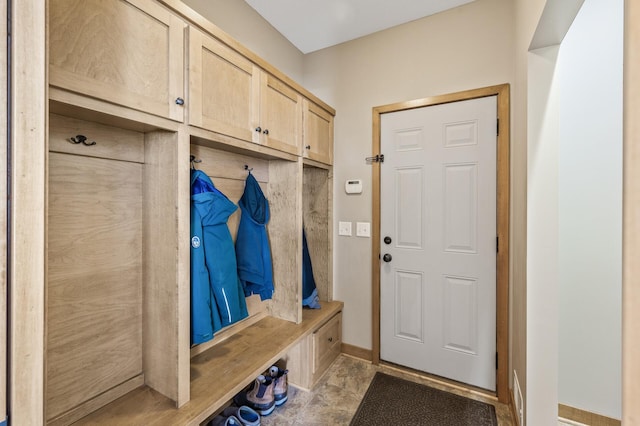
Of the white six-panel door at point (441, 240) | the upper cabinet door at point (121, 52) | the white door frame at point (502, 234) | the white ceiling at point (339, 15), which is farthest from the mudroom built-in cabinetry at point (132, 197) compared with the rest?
the white door frame at point (502, 234)

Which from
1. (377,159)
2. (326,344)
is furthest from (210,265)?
(377,159)

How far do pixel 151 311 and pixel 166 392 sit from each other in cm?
36

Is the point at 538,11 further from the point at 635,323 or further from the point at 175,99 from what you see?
the point at 175,99

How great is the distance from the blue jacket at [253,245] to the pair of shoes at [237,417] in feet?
2.11

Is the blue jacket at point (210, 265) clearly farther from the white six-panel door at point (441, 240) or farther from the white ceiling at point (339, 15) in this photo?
the white ceiling at point (339, 15)

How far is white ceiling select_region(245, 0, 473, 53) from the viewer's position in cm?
205

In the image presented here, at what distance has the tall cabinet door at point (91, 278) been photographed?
1.08 m

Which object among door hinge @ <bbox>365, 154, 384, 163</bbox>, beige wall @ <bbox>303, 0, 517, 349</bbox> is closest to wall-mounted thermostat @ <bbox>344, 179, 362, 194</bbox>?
beige wall @ <bbox>303, 0, 517, 349</bbox>

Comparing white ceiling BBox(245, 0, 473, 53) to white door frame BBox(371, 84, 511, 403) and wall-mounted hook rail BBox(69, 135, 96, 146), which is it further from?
wall-mounted hook rail BBox(69, 135, 96, 146)

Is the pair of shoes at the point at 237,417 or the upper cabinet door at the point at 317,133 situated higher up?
the upper cabinet door at the point at 317,133

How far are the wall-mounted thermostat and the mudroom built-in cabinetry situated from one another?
1017mm

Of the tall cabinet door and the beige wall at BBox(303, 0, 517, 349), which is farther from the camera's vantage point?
the beige wall at BBox(303, 0, 517, 349)

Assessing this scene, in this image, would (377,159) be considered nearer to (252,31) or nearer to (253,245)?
(253,245)

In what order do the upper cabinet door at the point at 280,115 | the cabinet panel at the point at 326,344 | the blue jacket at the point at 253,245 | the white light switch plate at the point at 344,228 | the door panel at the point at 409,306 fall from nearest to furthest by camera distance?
the upper cabinet door at the point at 280,115
the blue jacket at the point at 253,245
the cabinet panel at the point at 326,344
the door panel at the point at 409,306
the white light switch plate at the point at 344,228
